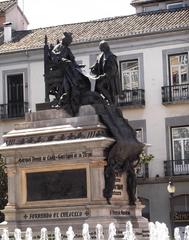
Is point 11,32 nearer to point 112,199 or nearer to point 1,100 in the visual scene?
point 1,100

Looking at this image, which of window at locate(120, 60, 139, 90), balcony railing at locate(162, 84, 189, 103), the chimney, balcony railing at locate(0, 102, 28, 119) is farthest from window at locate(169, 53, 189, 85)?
the chimney

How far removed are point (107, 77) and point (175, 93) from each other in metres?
19.3

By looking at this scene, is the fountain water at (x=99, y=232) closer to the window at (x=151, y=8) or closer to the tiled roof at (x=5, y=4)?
the window at (x=151, y=8)

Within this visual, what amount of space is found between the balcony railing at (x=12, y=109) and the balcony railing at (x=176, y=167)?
25.1 ft

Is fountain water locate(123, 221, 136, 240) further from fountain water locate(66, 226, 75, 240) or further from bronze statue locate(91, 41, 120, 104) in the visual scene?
bronze statue locate(91, 41, 120, 104)

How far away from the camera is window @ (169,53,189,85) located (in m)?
36.8

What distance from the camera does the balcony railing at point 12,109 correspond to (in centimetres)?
3922

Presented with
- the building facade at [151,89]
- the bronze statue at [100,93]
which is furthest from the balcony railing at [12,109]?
the bronze statue at [100,93]

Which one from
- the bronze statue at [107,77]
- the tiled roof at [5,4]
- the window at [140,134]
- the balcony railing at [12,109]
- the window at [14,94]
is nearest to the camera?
the bronze statue at [107,77]

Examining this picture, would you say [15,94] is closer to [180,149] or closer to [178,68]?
[178,68]

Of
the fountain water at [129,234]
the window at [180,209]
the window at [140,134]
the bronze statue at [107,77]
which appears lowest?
the fountain water at [129,234]

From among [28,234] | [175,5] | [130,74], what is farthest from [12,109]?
[28,234]

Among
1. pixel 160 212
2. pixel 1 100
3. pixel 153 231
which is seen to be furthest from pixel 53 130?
pixel 1 100

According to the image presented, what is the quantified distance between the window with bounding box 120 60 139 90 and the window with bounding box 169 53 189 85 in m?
1.65
